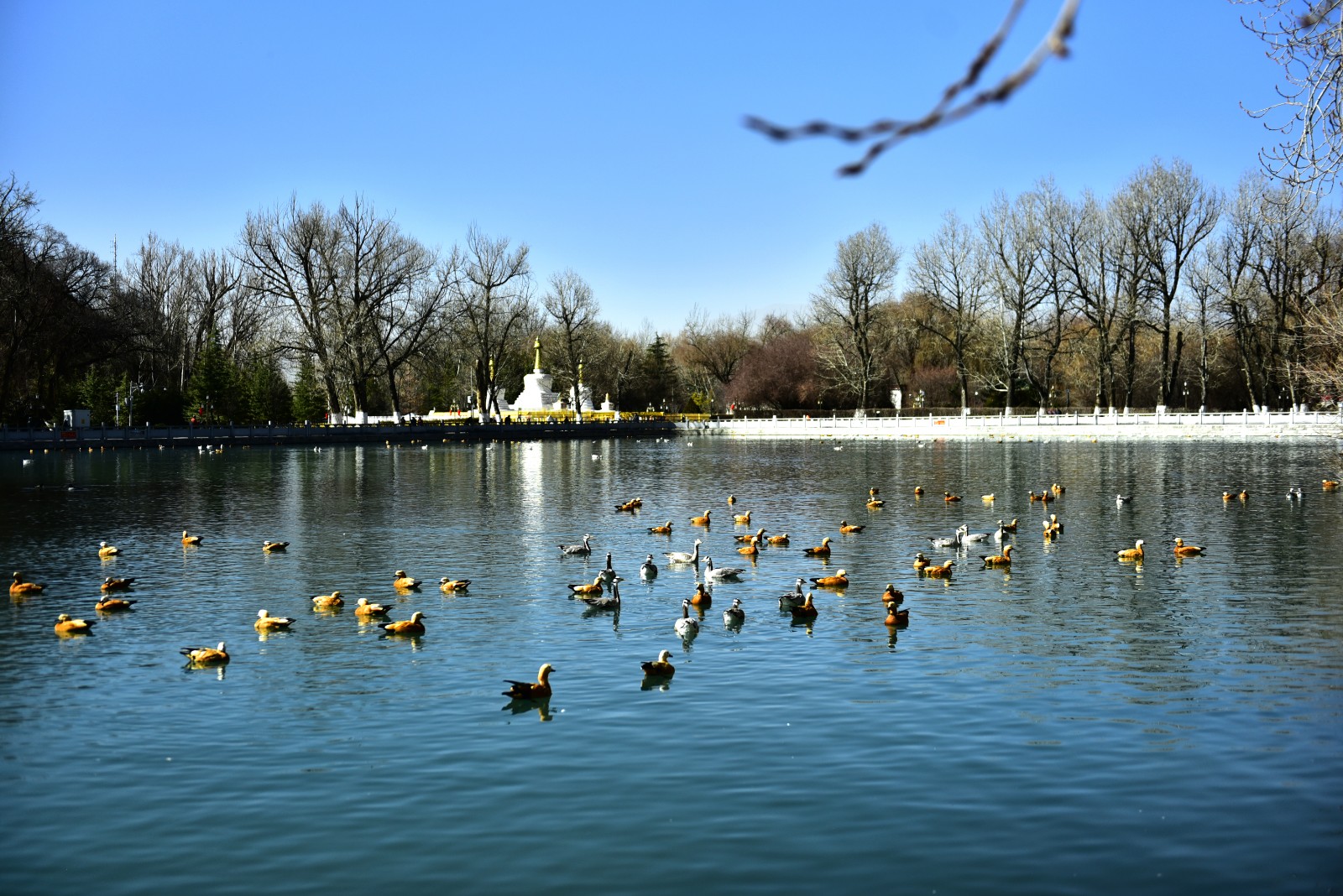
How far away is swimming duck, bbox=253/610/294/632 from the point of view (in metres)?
16.6

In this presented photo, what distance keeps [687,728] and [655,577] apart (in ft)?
30.8

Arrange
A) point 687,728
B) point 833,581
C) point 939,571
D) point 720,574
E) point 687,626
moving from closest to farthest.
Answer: point 687,728 < point 687,626 < point 833,581 < point 720,574 < point 939,571

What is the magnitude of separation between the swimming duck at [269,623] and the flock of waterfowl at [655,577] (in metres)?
0.01

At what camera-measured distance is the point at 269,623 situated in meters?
16.7

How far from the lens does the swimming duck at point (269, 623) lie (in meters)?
16.6

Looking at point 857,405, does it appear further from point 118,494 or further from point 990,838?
point 990,838

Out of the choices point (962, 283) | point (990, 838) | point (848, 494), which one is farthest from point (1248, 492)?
point (962, 283)

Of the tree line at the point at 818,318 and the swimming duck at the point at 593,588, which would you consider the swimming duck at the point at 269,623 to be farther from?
the tree line at the point at 818,318

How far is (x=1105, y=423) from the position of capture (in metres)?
74.1

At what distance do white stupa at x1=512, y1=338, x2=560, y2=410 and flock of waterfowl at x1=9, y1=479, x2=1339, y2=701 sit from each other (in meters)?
77.6

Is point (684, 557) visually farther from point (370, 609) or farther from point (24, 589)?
point (24, 589)

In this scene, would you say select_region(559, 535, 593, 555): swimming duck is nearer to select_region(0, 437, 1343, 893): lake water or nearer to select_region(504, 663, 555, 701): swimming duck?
select_region(0, 437, 1343, 893): lake water

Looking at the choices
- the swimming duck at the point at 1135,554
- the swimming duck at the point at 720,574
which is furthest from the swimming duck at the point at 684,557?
the swimming duck at the point at 1135,554

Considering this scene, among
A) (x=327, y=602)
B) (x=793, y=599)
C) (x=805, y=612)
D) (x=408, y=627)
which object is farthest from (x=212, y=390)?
(x=805, y=612)
